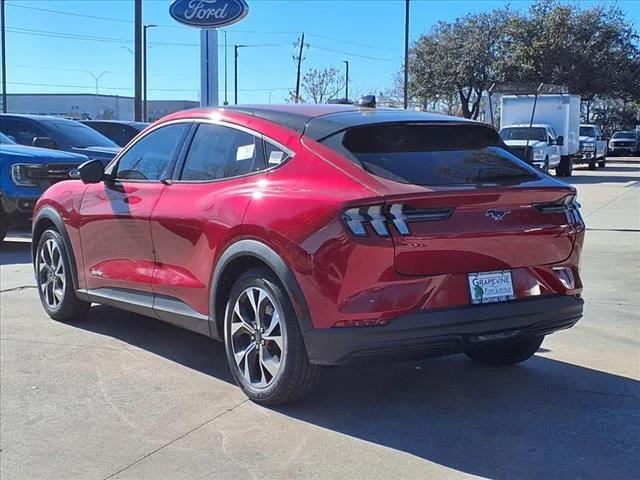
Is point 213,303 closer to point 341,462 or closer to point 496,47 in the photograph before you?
point 341,462

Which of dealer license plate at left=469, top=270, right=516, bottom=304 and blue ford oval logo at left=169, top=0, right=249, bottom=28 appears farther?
blue ford oval logo at left=169, top=0, right=249, bottom=28

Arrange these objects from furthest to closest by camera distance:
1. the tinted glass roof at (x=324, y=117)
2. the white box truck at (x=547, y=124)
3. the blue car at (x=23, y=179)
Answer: the white box truck at (x=547, y=124) < the blue car at (x=23, y=179) < the tinted glass roof at (x=324, y=117)

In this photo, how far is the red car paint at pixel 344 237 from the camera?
402 centimetres

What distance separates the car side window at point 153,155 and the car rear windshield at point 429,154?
1.55 meters

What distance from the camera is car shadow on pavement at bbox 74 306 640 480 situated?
12.8 ft

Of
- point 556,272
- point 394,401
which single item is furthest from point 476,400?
point 556,272

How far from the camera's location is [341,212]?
13.2 ft

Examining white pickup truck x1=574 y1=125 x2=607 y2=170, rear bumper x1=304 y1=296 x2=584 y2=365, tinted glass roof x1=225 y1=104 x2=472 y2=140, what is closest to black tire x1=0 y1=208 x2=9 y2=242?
tinted glass roof x1=225 y1=104 x2=472 y2=140

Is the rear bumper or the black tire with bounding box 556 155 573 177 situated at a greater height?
the black tire with bounding box 556 155 573 177

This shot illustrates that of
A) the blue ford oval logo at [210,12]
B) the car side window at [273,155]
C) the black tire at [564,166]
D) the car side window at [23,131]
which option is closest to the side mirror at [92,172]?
the car side window at [273,155]

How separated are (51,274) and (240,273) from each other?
2741 mm

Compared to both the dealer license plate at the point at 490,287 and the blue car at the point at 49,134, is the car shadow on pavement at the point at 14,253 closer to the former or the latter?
the blue car at the point at 49,134

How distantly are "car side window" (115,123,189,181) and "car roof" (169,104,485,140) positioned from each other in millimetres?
354

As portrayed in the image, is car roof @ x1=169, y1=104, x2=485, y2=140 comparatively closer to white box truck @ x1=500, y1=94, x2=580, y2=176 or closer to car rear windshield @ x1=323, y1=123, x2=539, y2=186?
car rear windshield @ x1=323, y1=123, x2=539, y2=186
